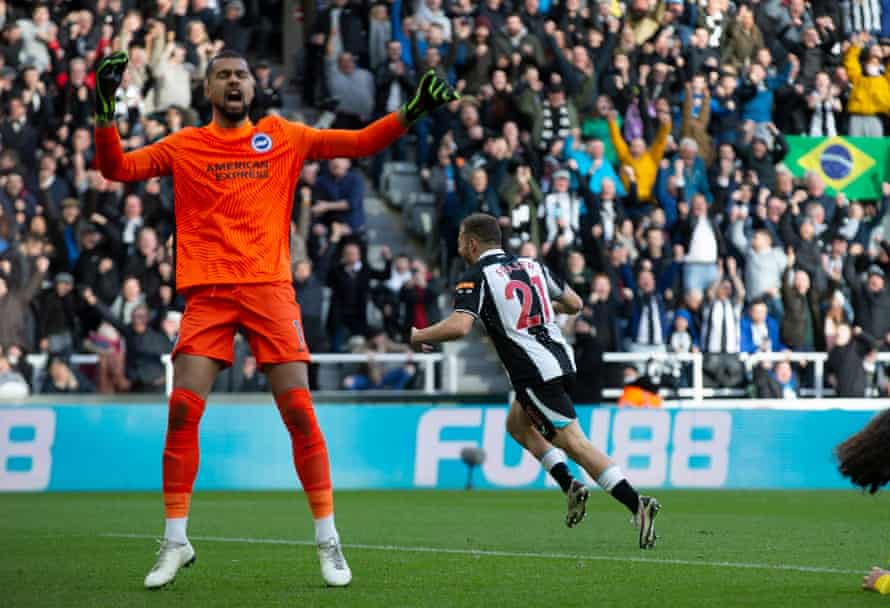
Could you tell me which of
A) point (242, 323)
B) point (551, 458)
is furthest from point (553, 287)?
point (242, 323)

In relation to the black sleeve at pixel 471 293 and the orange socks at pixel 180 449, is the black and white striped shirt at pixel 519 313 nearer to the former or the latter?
the black sleeve at pixel 471 293

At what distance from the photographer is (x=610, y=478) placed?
36.2 ft

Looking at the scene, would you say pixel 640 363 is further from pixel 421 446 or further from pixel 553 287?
pixel 553 287

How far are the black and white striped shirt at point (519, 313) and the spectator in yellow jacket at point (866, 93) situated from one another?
15.7 m

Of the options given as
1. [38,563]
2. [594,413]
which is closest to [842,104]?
[594,413]

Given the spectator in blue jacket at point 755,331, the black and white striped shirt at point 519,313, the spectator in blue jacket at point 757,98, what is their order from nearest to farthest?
the black and white striped shirt at point 519,313
the spectator in blue jacket at point 755,331
the spectator in blue jacket at point 757,98

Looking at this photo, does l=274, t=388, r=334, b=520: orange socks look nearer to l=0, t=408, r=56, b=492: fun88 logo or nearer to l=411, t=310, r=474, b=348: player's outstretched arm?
l=411, t=310, r=474, b=348: player's outstretched arm

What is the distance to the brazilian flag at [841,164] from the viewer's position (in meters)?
25.8

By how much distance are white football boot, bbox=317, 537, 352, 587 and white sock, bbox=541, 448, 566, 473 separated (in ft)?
12.1

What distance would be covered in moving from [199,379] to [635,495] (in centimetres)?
329

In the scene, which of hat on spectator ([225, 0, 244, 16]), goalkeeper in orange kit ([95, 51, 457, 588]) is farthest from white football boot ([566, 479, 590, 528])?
hat on spectator ([225, 0, 244, 16])

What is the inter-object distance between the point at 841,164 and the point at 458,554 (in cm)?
1676

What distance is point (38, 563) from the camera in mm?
9852

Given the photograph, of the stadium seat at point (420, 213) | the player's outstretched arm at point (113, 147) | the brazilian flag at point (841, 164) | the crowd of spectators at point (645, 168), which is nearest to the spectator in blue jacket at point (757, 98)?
the crowd of spectators at point (645, 168)
